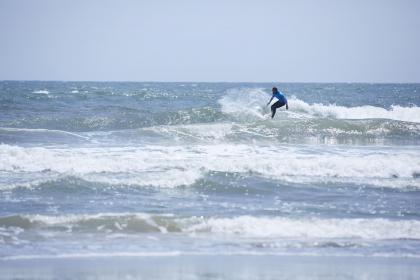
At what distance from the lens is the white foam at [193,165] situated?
12438mm

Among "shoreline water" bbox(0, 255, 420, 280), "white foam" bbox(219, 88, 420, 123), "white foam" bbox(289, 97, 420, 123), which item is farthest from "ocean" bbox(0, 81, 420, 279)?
"white foam" bbox(289, 97, 420, 123)

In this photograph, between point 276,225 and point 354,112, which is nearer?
point 276,225

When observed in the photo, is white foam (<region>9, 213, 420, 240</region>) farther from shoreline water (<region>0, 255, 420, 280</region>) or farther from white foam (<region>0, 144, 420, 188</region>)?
white foam (<region>0, 144, 420, 188</region>)

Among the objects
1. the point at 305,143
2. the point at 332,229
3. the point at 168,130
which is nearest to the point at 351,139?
the point at 305,143

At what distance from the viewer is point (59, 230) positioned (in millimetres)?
8453

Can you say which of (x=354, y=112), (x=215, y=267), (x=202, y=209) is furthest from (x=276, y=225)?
(x=354, y=112)

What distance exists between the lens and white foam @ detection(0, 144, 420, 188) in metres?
12.4

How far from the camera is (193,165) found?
13477 mm

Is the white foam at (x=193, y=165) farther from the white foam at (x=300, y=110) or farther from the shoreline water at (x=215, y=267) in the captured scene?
the white foam at (x=300, y=110)

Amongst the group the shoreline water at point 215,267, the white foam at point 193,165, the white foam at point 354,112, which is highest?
the white foam at point 354,112

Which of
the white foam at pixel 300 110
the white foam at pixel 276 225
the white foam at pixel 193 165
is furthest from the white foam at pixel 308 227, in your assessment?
the white foam at pixel 300 110

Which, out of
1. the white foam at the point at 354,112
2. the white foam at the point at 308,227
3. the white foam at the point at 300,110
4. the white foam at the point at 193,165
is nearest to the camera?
the white foam at the point at 308,227

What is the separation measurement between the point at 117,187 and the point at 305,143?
9466 millimetres

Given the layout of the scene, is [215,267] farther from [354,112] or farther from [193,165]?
[354,112]
